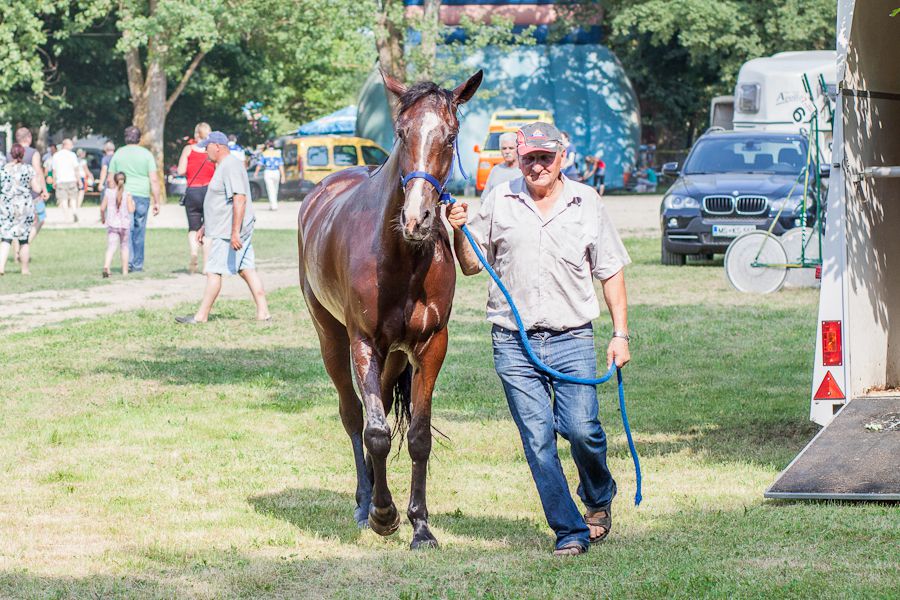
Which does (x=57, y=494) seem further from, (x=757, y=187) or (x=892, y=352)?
(x=757, y=187)

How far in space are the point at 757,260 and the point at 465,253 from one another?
12.4 meters

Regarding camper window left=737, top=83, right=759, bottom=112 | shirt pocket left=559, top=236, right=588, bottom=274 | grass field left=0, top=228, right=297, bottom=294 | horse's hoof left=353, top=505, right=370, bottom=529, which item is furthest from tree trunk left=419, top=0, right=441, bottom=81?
shirt pocket left=559, top=236, right=588, bottom=274

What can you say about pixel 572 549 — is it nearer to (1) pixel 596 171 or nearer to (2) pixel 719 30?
(1) pixel 596 171

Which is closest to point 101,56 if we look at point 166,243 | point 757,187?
point 166,243

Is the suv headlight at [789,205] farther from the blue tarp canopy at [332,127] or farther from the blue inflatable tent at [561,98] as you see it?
the blue tarp canopy at [332,127]

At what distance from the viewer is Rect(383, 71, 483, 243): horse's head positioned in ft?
19.3

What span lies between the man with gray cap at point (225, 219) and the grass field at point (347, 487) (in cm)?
128

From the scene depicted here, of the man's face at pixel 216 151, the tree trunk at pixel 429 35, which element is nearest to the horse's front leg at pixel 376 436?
the man's face at pixel 216 151

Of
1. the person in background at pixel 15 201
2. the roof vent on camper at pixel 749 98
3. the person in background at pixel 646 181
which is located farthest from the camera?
the person in background at pixel 646 181

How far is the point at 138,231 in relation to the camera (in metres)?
21.9

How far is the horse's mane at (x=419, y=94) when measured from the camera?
618 cm

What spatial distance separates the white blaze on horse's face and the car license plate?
15.7 m

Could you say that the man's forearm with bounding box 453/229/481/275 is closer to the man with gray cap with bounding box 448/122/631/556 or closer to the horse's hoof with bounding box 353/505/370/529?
the man with gray cap with bounding box 448/122/631/556

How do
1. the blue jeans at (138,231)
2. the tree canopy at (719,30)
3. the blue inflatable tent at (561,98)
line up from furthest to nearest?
1. the blue inflatable tent at (561,98)
2. the tree canopy at (719,30)
3. the blue jeans at (138,231)
